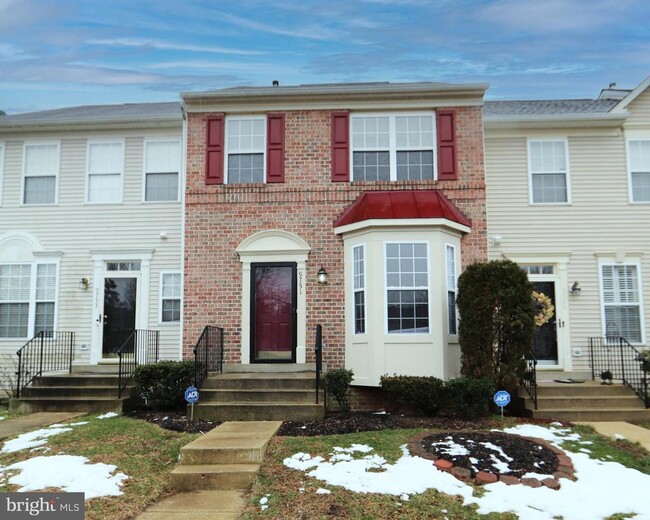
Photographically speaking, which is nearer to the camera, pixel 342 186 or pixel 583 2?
pixel 342 186

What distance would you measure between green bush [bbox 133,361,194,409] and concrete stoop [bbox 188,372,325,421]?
375 millimetres

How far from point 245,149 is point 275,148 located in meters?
0.64

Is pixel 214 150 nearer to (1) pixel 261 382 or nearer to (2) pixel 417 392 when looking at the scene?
(1) pixel 261 382

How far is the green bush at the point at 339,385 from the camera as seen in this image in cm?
886

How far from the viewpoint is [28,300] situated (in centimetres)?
1241

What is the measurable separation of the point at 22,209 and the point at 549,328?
12.2 meters

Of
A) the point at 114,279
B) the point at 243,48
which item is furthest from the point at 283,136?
the point at 114,279

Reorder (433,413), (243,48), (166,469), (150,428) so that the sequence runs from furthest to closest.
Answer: (243,48)
(433,413)
(150,428)
(166,469)

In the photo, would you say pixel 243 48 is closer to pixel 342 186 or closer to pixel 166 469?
pixel 342 186

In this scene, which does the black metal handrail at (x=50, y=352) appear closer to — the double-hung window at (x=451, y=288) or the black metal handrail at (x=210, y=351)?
the black metal handrail at (x=210, y=351)

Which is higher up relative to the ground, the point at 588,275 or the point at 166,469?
the point at 588,275

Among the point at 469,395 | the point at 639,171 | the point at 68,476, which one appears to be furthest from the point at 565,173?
the point at 68,476

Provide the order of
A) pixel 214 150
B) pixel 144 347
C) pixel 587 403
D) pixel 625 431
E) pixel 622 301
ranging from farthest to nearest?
pixel 144 347, pixel 622 301, pixel 214 150, pixel 587 403, pixel 625 431

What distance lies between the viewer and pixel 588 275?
38.8 ft
